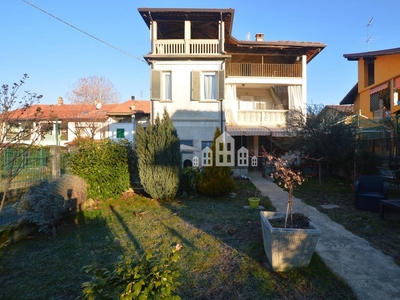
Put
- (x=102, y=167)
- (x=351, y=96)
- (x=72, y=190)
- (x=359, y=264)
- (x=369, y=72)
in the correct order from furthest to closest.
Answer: (x=351, y=96), (x=369, y=72), (x=102, y=167), (x=72, y=190), (x=359, y=264)

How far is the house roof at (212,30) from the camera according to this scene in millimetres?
15320

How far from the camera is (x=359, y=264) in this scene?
13.7 ft

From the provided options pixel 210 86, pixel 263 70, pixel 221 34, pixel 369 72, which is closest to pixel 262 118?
pixel 263 70

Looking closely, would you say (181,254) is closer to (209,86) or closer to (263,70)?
(209,86)

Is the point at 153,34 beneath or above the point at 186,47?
above

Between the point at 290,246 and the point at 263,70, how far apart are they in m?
16.6

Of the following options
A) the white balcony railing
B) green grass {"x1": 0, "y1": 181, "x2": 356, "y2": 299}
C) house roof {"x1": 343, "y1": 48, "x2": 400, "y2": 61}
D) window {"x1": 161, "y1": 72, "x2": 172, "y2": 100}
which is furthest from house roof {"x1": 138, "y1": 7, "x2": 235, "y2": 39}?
green grass {"x1": 0, "y1": 181, "x2": 356, "y2": 299}

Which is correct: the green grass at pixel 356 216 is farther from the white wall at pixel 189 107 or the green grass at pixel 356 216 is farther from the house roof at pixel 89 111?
the house roof at pixel 89 111

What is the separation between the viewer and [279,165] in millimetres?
4652

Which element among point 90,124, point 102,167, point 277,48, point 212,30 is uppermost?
point 212,30

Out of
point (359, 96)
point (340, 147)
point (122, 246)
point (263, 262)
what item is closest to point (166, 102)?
point (340, 147)

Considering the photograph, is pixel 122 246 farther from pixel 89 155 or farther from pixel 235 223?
pixel 89 155

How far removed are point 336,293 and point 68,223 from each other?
685 centimetres

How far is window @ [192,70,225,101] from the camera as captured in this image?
15922mm
